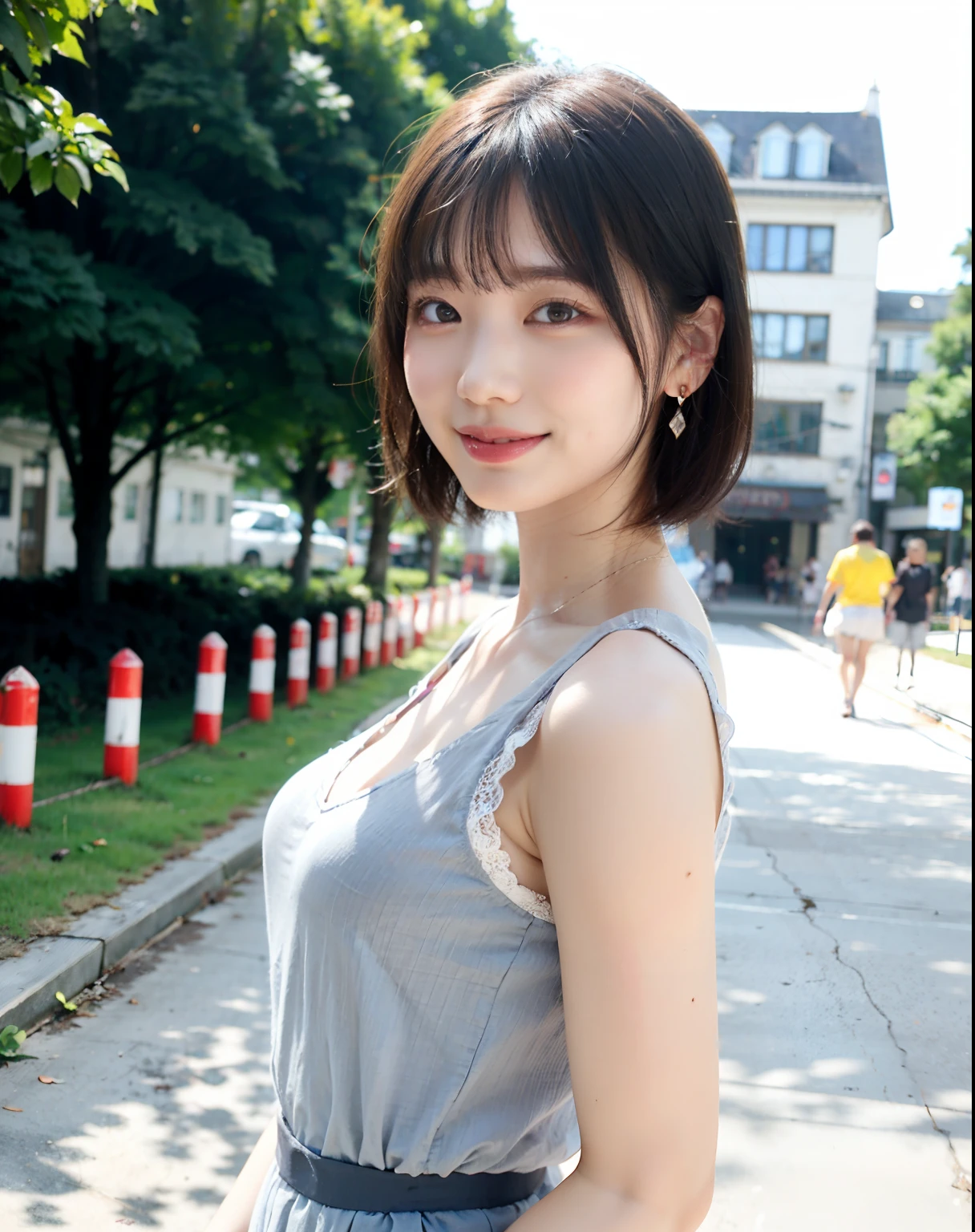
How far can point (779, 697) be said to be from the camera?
15.8 m

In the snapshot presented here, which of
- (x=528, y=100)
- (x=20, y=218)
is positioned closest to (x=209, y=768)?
(x=20, y=218)

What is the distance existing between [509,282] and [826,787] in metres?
8.97

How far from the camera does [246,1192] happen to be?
4.50 feet

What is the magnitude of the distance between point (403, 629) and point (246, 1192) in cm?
1649

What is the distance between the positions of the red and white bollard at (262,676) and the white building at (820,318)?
29738 mm

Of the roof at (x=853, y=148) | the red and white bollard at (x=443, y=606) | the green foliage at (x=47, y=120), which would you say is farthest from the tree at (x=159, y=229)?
the roof at (x=853, y=148)

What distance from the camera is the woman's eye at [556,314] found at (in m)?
1.19

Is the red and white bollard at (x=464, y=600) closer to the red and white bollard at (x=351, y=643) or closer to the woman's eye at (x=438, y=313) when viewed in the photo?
the red and white bollard at (x=351, y=643)

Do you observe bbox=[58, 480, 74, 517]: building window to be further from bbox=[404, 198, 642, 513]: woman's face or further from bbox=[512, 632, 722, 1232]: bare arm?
bbox=[512, 632, 722, 1232]: bare arm

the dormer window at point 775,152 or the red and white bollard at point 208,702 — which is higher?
the dormer window at point 775,152

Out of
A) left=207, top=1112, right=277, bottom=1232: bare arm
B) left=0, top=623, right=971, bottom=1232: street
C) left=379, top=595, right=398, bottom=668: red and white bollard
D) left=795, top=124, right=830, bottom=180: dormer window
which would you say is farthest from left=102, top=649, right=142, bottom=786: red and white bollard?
left=795, top=124, right=830, bottom=180: dormer window

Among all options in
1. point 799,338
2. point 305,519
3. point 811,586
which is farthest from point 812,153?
point 305,519

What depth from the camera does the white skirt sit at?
44.8ft

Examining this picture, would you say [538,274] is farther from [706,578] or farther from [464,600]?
[706,578]
